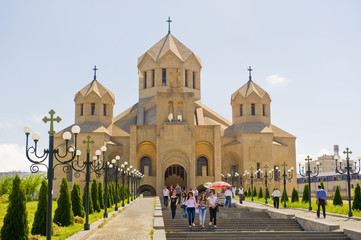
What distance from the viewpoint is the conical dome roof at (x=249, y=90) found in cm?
4588

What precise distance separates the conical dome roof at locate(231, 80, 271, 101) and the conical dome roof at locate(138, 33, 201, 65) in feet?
23.3

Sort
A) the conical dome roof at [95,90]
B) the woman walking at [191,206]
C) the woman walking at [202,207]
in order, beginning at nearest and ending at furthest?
1. the woman walking at [202,207]
2. the woman walking at [191,206]
3. the conical dome roof at [95,90]

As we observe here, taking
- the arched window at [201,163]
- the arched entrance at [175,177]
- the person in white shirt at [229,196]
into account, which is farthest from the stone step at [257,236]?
the arched window at [201,163]

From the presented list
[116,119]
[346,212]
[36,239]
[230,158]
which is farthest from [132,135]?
[36,239]

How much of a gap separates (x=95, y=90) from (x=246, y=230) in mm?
33449

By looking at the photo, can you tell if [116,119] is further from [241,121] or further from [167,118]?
[241,121]

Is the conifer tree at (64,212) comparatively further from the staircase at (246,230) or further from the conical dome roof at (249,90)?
the conical dome roof at (249,90)

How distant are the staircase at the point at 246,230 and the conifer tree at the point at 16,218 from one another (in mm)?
3715

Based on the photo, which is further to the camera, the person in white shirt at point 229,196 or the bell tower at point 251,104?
the bell tower at point 251,104

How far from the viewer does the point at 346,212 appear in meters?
17.0

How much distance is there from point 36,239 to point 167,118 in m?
31.3

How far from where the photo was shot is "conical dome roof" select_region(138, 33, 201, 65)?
49.0 meters

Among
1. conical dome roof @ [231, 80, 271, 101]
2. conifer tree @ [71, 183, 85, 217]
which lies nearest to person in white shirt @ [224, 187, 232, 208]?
conifer tree @ [71, 183, 85, 217]

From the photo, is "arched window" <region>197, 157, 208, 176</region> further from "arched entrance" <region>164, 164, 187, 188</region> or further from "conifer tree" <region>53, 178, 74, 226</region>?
"conifer tree" <region>53, 178, 74, 226</region>
